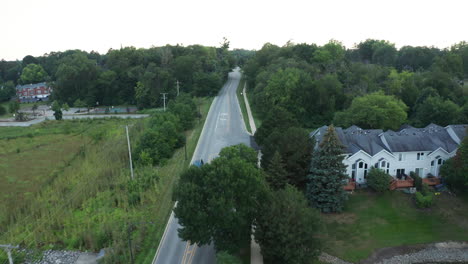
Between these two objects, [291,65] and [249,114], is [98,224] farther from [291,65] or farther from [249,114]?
[291,65]

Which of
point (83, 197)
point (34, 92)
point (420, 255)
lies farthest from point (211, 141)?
point (34, 92)

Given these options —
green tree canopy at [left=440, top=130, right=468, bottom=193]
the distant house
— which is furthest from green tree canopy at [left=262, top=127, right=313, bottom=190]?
the distant house

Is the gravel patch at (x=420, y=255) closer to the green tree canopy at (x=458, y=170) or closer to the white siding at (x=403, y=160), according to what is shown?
the green tree canopy at (x=458, y=170)

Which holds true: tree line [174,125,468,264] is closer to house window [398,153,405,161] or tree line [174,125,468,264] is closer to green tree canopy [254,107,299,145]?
green tree canopy [254,107,299,145]

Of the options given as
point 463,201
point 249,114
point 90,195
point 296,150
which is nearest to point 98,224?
point 90,195

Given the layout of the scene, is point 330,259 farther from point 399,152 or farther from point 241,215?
point 399,152

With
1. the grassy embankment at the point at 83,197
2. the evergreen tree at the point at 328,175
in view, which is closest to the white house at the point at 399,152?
the evergreen tree at the point at 328,175
